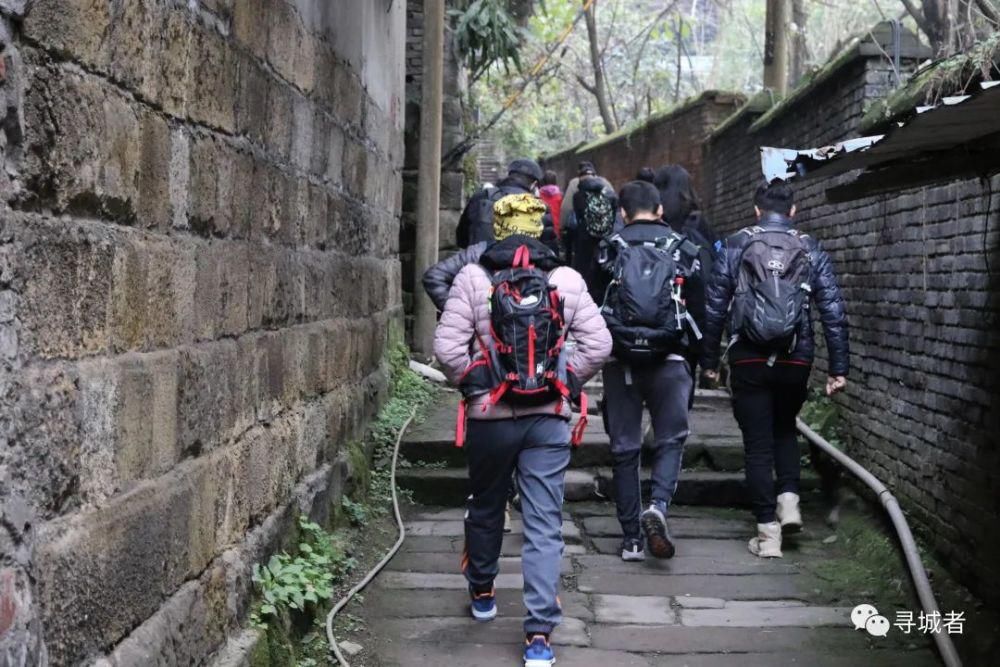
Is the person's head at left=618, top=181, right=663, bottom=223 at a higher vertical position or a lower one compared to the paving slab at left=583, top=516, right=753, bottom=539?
higher

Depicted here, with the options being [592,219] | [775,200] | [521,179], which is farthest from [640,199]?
[592,219]

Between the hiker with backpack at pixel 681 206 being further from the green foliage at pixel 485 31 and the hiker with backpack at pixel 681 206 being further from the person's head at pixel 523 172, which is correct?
the green foliage at pixel 485 31

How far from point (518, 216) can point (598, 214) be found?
11.5 ft

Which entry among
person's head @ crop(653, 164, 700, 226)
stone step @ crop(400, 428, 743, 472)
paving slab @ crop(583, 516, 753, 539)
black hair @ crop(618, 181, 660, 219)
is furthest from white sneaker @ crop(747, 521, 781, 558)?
person's head @ crop(653, 164, 700, 226)

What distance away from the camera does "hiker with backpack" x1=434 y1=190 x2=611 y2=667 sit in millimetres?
4438

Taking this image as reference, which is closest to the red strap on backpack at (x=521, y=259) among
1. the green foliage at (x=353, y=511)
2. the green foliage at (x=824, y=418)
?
the green foliage at (x=353, y=511)

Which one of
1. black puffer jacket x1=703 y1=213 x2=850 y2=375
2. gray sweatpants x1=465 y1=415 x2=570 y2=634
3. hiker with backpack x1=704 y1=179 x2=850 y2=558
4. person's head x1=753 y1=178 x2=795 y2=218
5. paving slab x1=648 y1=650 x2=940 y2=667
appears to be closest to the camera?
gray sweatpants x1=465 y1=415 x2=570 y2=634

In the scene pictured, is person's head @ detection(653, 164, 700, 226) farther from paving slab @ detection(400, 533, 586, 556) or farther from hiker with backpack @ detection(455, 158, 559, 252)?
paving slab @ detection(400, 533, 586, 556)

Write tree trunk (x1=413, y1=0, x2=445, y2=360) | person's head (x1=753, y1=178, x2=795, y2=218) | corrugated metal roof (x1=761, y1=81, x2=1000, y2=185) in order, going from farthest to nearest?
tree trunk (x1=413, y1=0, x2=445, y2=360) < person's head (x1=753, y1=178, x2=795, y2=218) < corrugated metal roof (x1=761, y1=81, x2=1000, y2=185)

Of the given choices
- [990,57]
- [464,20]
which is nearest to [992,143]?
[990,57]

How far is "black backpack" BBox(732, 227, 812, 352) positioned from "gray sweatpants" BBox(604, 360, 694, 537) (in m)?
0.41

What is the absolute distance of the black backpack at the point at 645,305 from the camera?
571 centimetres

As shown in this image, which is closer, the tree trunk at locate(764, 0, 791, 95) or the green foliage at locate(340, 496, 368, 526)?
the green foliage at locate(340, 496, 368, 526)

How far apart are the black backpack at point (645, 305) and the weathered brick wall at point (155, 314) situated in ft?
4.86
